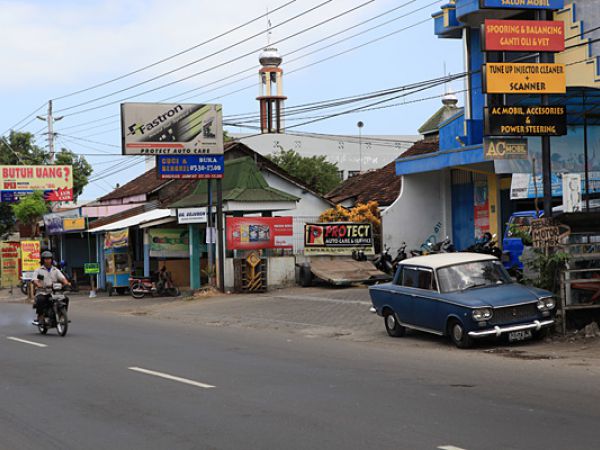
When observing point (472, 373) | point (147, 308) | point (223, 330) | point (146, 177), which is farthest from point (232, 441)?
point (146, 177)

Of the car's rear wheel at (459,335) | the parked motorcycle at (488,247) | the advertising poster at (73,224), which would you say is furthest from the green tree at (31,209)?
the car's rear wheel at (459,335)

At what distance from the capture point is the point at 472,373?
40.0 feet

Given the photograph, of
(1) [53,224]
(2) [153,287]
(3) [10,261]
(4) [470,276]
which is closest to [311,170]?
(3) [10,261]

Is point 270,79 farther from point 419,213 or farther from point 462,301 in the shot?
point 462,301

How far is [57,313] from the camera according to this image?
18.9 m

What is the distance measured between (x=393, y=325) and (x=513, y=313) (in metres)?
3.20

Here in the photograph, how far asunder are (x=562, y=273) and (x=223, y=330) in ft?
27.9

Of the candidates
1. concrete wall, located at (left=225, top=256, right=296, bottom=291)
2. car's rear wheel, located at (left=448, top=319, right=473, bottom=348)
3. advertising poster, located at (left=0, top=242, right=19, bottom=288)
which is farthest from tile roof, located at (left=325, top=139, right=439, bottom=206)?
car's rear wheel, located at (left=448, top=319, right=473, bottom=348)

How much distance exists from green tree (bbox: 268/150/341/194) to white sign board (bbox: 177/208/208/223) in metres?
36.6

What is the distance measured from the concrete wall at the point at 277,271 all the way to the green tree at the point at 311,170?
3751 cm

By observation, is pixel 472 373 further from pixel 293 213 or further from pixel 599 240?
pixel 293 213

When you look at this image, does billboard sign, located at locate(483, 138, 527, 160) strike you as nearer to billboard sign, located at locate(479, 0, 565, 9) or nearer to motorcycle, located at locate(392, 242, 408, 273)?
billboard sign, located at locate(479, 0, 565, 9)

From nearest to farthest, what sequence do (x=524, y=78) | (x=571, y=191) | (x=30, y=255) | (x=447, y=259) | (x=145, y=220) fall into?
(x=447, y=259) → (x=524, y=78) → (x=571, y=191) → (x=145, y=220) → (x=30, y=255)

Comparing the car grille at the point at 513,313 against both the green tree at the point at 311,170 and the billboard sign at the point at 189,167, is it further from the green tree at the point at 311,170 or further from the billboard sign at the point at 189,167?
the green tree at the point at 311,170
